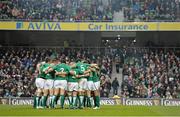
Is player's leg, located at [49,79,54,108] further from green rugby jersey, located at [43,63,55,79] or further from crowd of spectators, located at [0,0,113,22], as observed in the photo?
crowd of spectators, located at [0,0,113,22]

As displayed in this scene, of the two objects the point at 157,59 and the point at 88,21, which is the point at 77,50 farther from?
the point at 157,59

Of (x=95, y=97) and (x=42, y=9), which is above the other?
(x=42, y=9)

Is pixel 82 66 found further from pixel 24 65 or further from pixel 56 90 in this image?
pixel 24 65

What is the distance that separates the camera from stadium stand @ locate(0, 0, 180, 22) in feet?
127

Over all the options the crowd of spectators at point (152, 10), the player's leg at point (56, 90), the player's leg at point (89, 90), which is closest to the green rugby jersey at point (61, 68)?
the player's leg at point (56, 90)

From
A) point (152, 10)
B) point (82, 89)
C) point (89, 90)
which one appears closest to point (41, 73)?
point (82, 89)

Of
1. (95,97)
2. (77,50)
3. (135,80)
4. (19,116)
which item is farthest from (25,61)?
(19,116)

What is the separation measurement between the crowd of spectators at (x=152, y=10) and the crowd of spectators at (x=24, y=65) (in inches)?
142

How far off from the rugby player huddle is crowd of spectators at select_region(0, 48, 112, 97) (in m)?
10.4

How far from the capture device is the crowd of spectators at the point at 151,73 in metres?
31.5

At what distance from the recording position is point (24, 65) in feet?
117

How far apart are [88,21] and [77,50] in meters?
2.10

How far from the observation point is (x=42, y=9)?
129 feet

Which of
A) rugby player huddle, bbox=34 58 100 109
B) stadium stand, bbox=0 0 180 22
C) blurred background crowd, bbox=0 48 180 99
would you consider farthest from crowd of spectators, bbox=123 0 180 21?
rugby player huddle, bbox=34 58 100 109
